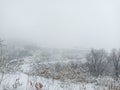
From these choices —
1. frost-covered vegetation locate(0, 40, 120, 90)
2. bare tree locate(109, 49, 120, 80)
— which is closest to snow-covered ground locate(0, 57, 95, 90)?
frost-covered vegetation locate(0, 40, 120, 90)

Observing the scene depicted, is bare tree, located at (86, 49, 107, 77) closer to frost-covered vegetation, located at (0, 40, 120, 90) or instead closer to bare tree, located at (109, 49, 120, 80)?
bare tree, located at (109, 49, 120, 80)

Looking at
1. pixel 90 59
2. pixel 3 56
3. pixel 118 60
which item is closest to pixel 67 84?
pixel 3 56

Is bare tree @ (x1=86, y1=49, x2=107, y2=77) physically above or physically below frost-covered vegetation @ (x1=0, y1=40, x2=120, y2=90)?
below

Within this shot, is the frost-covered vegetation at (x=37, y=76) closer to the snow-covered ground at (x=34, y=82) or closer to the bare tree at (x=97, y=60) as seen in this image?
the snow-covered ground at (x=34, y=82)

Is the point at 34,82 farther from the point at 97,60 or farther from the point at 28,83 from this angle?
the point at 97,60

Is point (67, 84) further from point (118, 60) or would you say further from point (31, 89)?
point (118, 60)

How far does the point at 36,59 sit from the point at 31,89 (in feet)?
3.51

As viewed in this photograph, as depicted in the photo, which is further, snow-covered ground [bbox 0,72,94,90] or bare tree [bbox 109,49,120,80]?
bare tree [bbox 109,49,120,80]

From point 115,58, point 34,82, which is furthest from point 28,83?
point 115,58

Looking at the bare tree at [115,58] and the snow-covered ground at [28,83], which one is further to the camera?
the bare tree at [115,58]

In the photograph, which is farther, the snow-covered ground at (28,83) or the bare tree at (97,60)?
the bare tree at (97,60)

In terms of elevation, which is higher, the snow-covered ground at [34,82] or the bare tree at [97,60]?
the snow-covered ground at [34,82]

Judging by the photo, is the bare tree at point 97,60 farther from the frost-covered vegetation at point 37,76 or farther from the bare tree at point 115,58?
the frost-covered vegetation at point 37,76

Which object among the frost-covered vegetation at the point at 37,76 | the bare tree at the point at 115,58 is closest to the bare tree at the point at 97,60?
the bare tree at the point at 115,58
